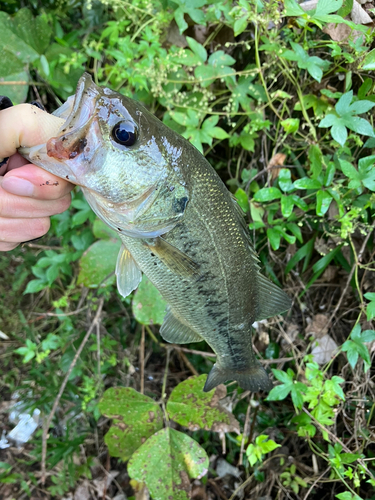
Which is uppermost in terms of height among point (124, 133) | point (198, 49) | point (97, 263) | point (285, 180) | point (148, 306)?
point (198, 49)

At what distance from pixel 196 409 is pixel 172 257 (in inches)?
51.1

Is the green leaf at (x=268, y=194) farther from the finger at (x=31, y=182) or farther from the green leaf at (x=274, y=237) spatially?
the finger at (x=31, y=182)

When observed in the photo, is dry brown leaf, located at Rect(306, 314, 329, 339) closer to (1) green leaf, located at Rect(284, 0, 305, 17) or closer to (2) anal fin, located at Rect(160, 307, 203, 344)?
(2) anal fin, located at Rect(160, 307, 203, 344)

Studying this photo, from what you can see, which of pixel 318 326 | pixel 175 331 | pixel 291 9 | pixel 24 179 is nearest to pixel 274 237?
pixel 175 331

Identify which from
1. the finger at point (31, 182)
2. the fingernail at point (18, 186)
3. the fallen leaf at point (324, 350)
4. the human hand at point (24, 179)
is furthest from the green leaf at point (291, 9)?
the fallen leaf at point (324, 350)

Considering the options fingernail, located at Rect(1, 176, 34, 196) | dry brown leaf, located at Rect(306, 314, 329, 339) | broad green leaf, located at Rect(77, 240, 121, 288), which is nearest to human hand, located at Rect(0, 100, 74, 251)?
fingernail, located at Rect(1, 176, 34, 196)

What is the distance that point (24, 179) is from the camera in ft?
4.18

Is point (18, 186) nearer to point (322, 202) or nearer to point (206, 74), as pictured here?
point (206, 74)

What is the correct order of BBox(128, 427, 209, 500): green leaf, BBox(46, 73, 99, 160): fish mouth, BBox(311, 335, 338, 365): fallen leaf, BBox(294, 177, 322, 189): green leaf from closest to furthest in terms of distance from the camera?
BBox(46, 73, 99, 160): fish mouth < BBox(294, 177, 322, 189): green leaf < BBox(128, 427, 209, 500): green leaf < BBox(311, 335, 338, 365): fallen leaf

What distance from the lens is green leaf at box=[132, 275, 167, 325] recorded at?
210cm

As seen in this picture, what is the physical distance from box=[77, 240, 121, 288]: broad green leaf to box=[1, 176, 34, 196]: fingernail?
34.5 inches

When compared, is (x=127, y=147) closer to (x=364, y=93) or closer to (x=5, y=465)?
(x=364, y=93)

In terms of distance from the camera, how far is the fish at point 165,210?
1.17 meters

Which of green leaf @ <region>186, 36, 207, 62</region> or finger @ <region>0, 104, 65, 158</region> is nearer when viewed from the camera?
finger @ <region>0, 104, 65, 158</region>
